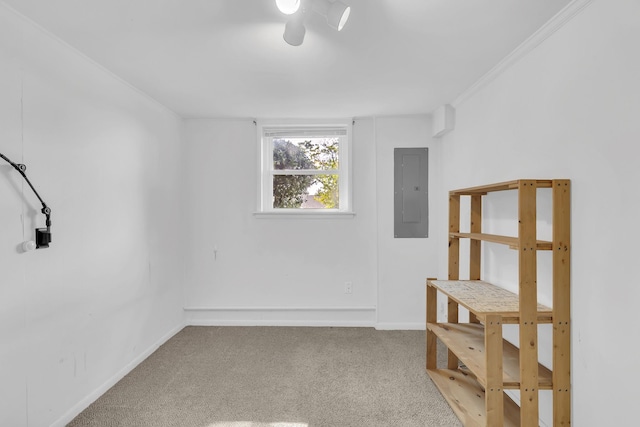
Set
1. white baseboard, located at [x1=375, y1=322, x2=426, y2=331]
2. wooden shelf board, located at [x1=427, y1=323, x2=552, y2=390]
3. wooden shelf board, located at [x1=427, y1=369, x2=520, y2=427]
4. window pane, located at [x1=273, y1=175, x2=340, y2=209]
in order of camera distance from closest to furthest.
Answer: wooden shelf board, located at [x1=427, y1=323, x2=552, y2=390] → wooden shelf board, located at [x1=427, y1=369, x2=520, y2=427] → white baseboard, located at [x1=375, y1=322, x2=426, y2=331] → window pane, located at [x1=273, y1=175, x2=340, y2=209]

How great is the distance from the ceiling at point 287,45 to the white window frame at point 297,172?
0.57m

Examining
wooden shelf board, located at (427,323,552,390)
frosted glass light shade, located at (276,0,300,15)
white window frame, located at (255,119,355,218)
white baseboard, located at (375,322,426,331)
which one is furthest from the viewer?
white window frame, located at (255,119,355,218)

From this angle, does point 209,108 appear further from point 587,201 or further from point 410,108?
point 587,201

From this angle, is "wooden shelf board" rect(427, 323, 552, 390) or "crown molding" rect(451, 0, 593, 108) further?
"wooden shelf board" rect(427, 323, 552, 390)

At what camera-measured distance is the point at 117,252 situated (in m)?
2.38

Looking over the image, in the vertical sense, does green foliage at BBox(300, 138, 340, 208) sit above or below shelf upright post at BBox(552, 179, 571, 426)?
above

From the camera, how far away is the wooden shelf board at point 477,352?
164 centimetres

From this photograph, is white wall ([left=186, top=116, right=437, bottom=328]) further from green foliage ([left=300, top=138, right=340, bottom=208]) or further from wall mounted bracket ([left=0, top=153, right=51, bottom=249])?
wall mounted bracket ([left=0, top=153, right=51, bottom=249])

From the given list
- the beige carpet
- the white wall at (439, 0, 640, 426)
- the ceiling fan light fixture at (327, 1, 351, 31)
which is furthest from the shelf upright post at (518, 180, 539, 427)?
the ceiling fan light fixture at (327, 1, 351, 31)

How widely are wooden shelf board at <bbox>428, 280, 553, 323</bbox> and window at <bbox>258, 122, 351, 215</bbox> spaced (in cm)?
152

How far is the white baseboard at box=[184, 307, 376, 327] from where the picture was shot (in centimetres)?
345

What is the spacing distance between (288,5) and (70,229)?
1.76 m

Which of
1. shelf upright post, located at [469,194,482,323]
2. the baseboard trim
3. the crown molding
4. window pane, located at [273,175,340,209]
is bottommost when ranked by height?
the baseboard trim

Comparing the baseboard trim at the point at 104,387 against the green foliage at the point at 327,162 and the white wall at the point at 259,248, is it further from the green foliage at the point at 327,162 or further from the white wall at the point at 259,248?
the green foliage at the point at 327,162
